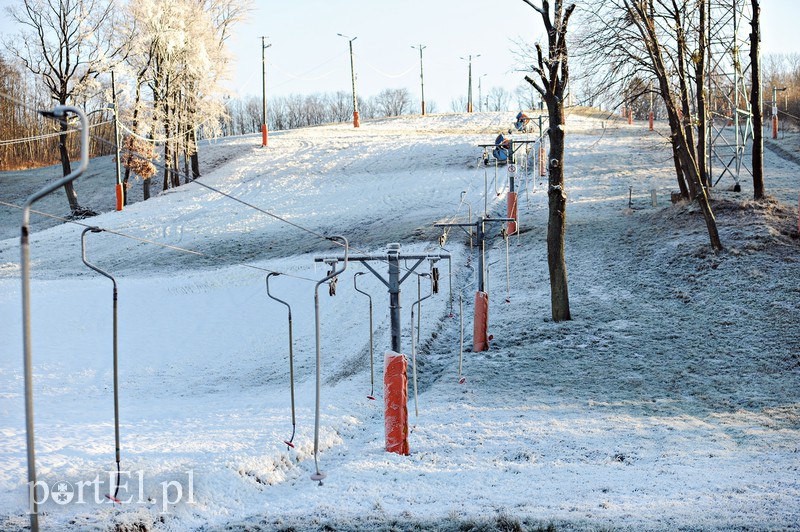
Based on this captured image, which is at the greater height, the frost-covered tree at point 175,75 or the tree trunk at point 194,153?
the frost-covered tree at point 175,75

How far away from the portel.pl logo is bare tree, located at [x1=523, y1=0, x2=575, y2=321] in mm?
11407

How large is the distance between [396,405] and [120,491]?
4.31 metres

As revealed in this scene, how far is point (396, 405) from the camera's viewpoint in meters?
12.1

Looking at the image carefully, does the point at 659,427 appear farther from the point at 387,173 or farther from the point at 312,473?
the point at 387,173

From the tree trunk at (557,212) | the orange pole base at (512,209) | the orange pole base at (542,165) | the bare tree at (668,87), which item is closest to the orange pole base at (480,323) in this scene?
the tree trunk at (557,212)

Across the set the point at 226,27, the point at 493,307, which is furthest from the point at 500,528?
the point at 226,27

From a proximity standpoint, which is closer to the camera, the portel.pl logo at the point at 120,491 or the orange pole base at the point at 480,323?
the portel.pl logo at the point at 120,491

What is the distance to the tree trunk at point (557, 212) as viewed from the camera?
60.3 feet

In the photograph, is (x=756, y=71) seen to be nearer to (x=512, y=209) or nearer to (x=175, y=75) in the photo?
(x=512, y=209)

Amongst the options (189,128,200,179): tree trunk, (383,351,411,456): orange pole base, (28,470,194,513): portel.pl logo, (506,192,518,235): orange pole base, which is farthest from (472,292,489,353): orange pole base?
(189,128,200,179): tree trunk

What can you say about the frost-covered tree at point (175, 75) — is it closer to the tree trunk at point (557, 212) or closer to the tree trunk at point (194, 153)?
the tree trunk at point (194, 153)

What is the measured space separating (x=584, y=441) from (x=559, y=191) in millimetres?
7879

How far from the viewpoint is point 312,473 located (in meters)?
11.1

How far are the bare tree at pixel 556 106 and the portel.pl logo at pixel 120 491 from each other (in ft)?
37.4
